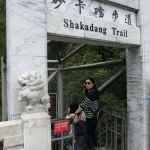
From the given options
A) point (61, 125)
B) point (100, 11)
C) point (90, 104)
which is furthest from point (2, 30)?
point (61, 125)

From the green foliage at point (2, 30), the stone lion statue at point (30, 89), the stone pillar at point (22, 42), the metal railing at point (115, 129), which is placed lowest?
the metal railing at point (115, 129)

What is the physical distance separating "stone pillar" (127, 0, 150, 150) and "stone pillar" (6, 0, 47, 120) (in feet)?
6.74

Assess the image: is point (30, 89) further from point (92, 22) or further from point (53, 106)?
point (53, 106)

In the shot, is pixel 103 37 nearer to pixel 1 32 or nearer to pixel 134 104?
pixel 134 104

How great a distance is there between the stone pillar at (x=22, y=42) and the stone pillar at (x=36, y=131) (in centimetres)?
24

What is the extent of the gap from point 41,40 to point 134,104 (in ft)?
7.74

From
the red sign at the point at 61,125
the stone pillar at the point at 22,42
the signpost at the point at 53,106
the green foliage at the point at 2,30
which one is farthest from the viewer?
the green foliage at the point at 2,30

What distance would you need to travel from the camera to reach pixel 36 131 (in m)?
2.12

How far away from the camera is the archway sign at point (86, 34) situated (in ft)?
7.35

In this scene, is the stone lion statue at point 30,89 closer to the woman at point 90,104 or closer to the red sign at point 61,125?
the red sign at point 61,125

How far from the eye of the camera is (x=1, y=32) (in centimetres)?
934

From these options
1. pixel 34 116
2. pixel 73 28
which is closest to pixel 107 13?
pixel 73 28

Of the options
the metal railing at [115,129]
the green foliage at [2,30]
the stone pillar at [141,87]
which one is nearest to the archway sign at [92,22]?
the stone pillar at [141,87]

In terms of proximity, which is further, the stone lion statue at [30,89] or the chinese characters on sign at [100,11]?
the chinese characters on sign at [100,11]
